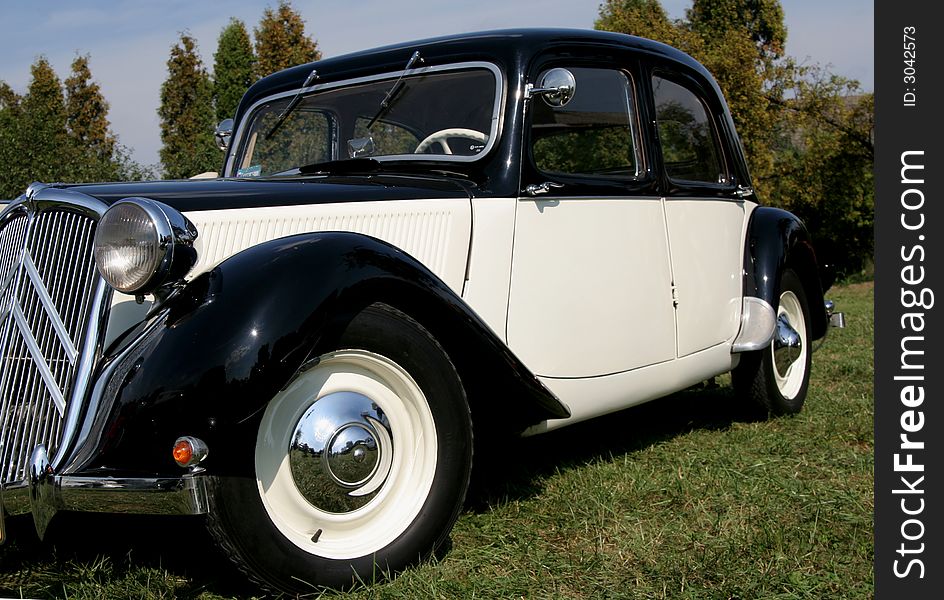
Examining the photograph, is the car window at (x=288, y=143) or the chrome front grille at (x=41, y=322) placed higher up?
the car window at (x=288, y=143)

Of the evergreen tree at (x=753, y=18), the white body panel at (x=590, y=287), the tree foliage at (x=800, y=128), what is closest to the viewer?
the white body panel at (x=590, y=287)

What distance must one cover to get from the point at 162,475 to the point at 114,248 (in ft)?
1.96

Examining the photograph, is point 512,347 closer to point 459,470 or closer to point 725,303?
point 459,470

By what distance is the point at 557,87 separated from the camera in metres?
3.36

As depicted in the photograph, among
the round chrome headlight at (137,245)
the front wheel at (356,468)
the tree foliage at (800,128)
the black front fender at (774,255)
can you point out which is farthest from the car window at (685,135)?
the tree foliage at (800,128)

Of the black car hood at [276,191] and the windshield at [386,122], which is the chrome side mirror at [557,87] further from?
the black car hood at [276,191]

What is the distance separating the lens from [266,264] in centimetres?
240

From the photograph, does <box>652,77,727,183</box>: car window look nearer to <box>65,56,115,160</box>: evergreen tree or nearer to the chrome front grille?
the chrome front grille

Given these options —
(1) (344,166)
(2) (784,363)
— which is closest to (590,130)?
(1) (344,166)

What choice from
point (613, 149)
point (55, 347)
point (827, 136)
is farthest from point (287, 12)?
point (55, 347)

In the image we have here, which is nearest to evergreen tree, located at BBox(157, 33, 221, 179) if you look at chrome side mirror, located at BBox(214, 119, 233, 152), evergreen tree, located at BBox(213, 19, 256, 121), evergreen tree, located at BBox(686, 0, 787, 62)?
evergreen tree, located at BBox(213, 19, 256, 121)

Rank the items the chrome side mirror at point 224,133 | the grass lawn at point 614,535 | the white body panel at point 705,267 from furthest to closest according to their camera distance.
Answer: the chrome side mirror at point 224,133
the white body panel at point 705,267
the grass lawn at point 614,535

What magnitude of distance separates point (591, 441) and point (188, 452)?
2663 millimetres

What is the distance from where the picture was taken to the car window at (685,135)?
13.7 feet
